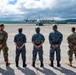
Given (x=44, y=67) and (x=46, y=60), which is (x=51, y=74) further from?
(x=46, y=60)

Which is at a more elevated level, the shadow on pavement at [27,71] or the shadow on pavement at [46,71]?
the shadow on pavement at [27,71]

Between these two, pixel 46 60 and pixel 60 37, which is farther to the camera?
pixel 46 60

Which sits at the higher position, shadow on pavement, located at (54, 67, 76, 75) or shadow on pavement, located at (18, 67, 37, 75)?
shadow on pavement, located at (18, 67, 37, 75)

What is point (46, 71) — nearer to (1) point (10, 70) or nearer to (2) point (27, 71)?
(2) point (27, 71)

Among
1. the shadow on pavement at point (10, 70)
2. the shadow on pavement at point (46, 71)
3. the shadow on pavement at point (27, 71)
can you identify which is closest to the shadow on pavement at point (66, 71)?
A: the shadow on pavement at point (46, 71)

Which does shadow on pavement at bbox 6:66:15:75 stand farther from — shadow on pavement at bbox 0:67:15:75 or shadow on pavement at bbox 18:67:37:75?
shadow on pavement at bbox 18:67:37:75

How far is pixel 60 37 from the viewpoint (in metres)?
10.2

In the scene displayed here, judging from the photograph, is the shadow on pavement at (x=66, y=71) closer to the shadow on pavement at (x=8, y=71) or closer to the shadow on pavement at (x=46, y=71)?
the shadow on pavement at (x=46, y=71)

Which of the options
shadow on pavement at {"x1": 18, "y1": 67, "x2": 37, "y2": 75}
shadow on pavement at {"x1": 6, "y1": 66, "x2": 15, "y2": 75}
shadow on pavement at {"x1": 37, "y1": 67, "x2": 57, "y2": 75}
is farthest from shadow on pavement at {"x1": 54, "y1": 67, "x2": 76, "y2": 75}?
shadow on pavement at {"x1": 6, "y1": 66, "x2": 15, "y2": 75}

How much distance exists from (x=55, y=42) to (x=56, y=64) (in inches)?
41.8

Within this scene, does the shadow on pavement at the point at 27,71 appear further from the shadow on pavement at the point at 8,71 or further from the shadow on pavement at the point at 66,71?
the shadow on pavement at the point at 66,71

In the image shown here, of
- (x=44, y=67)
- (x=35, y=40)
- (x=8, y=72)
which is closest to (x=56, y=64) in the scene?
(x=44, y=67)

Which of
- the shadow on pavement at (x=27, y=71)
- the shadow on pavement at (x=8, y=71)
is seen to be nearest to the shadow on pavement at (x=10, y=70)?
the shadow on pavement at (x=8, y=71)

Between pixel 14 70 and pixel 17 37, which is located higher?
pixel 17 37
